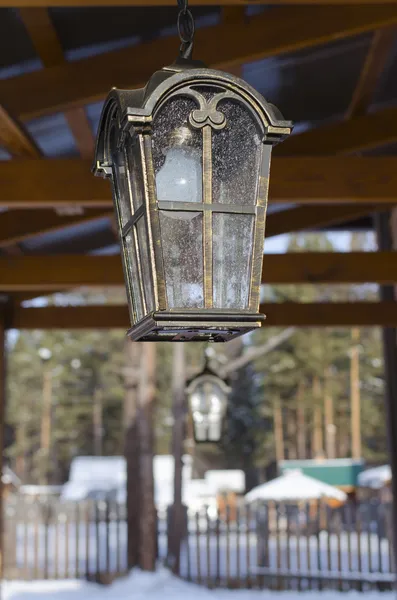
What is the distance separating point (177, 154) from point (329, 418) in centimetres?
3155

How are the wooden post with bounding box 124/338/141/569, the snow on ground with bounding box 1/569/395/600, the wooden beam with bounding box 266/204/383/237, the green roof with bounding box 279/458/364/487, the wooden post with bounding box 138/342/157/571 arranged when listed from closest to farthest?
the wooden beam with bounding box 266/204/383/237, the snow on ground with bounding box 1/569/395/600, the wooden post with bounding box 138/342/157/571, the wooden post with bounding box 124/338/141/569, the green roof with bounding box 279/458/364/487

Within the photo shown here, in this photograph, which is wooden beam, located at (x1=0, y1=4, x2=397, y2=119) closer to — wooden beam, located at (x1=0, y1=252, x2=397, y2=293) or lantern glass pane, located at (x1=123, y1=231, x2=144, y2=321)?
wooden beam, located at (x1=0, y1=252, x2=397, y2=293)

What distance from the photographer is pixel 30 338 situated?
3741 cm

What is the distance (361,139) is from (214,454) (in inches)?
1233

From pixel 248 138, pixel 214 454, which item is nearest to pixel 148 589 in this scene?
pixel 248 138

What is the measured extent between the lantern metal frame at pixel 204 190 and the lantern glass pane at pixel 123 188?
0.18 feet

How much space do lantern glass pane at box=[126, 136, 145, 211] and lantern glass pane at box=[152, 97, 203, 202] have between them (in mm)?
36

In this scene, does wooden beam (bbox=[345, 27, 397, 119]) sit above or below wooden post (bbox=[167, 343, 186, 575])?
above

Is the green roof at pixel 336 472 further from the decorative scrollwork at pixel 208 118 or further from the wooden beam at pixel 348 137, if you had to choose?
the decorative scrollwork at pixel 208 118

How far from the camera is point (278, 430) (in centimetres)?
3291

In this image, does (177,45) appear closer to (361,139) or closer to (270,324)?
(361,139)

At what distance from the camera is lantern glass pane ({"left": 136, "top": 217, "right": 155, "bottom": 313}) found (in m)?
1.89

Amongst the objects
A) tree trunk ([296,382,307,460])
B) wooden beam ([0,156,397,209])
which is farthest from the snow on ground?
tree trunk ([296,382,307,460])

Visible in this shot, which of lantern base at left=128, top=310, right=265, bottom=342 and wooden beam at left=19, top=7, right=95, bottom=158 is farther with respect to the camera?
wooden beam at left=19, top=7, right=95, bottom=158
